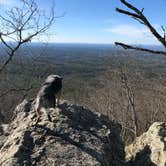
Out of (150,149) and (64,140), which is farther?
(150,149)

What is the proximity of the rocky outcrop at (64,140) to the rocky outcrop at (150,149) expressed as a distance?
0.49 m

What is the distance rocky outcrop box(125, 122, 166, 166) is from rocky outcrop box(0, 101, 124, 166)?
→ 49 cm

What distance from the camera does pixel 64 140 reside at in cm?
757

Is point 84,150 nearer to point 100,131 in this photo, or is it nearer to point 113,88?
point 100,131

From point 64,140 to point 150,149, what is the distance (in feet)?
7.99

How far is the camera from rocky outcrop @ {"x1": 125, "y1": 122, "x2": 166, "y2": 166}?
8258 mm

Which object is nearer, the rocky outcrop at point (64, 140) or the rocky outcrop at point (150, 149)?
the rocky outcrop at point (64, 140)

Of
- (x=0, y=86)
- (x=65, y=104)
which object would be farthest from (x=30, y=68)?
(x=65, y=104)

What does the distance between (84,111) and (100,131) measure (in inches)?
37.5

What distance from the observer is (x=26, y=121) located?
8.52m

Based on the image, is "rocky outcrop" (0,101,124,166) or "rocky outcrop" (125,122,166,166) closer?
"rocky outcrop" (0,101,124,166)

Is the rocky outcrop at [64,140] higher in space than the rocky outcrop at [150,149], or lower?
higher

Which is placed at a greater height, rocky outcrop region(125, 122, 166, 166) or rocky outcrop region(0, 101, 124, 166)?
rocky outcrop region(0, 101, 124, 166)

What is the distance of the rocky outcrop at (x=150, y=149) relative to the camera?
27.1 feet
